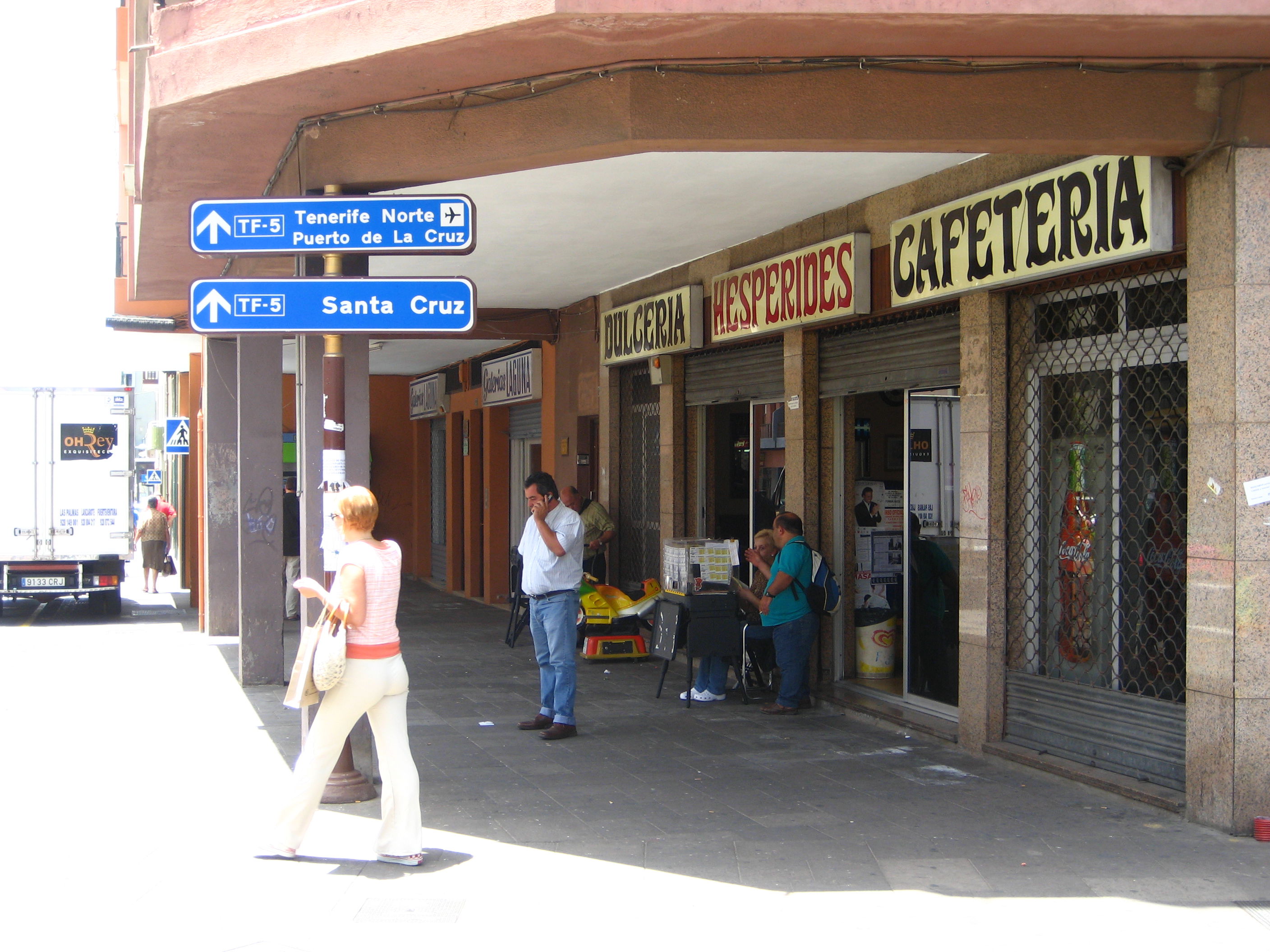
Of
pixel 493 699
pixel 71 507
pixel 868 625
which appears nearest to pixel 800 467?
pixel 868 625

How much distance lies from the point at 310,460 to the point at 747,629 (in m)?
3.70

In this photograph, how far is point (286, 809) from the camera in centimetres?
516

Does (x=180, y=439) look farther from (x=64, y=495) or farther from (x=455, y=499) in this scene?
(x=455, y=499)

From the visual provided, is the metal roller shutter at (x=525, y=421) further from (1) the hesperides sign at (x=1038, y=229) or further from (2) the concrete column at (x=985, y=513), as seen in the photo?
(2) the concrete column at (x=985, y=513)

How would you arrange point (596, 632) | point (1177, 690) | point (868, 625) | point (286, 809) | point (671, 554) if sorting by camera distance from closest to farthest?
1. point (286, 809)
2. point (1177, 690)
3. point (868, 625)
4. point (671, 554)
5. point (596, 632)

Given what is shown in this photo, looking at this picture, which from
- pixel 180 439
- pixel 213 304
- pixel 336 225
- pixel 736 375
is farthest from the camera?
pixel 180 439

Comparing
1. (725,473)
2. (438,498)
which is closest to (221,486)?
(725,473)

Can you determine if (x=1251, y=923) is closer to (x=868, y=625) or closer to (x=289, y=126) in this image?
(x=868, y=625)

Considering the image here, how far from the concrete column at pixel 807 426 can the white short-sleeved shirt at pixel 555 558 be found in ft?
6.84

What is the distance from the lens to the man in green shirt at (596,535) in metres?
12.5

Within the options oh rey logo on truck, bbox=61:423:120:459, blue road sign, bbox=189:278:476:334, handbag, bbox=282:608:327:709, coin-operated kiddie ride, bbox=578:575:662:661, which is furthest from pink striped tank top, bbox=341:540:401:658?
oh rey logo on truck, bbox=61:423:120:459

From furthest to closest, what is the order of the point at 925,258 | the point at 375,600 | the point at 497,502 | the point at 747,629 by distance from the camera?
1. the point at 497,502
2. the point at 747,629
3. the point at 925,258
4. the point at 375,600

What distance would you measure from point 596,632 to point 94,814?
588cm

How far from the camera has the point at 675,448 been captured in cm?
1135
